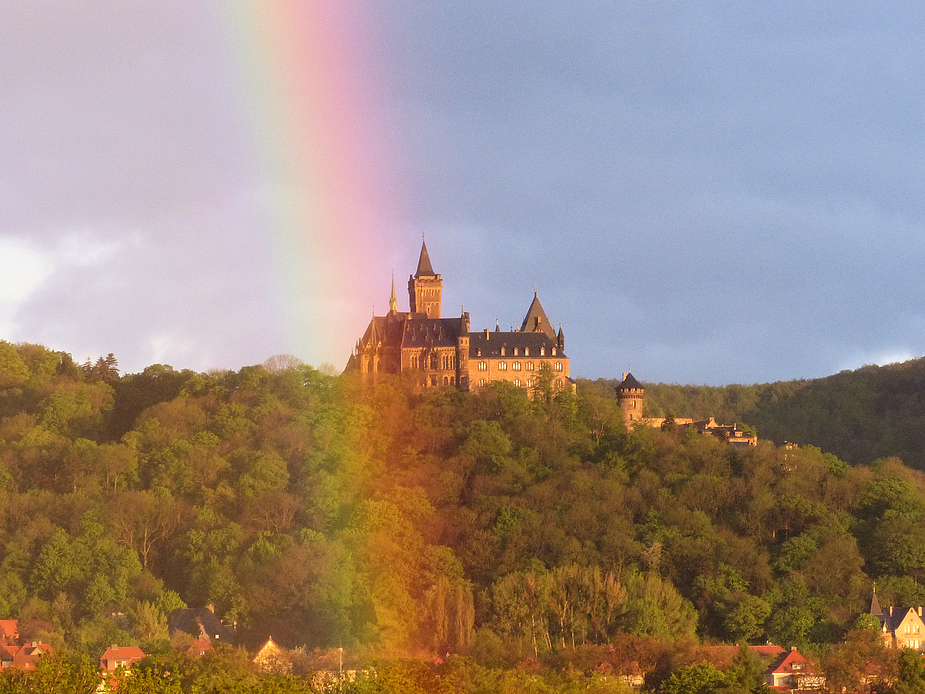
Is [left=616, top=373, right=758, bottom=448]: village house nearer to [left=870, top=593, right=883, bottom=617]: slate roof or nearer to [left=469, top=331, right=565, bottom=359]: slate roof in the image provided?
[left=469, top=331, right=565, bottom=359]: slate roof

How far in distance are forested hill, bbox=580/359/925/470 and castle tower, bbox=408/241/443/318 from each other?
1608cm

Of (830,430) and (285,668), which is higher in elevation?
(830,430)

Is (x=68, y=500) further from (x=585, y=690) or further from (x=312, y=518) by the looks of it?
(x=585, y=690)

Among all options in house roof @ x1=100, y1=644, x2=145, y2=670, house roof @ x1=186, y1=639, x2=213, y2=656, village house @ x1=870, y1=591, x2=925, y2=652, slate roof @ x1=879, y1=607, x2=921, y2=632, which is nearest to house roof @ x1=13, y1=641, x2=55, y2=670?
house roof @ x1=100, y1=644, x2=145, y2=670

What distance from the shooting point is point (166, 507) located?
393 feet

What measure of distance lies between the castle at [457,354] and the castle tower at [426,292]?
21.7ft

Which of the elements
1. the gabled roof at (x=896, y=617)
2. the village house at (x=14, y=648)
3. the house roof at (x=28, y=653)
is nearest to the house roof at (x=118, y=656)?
the village house at (x=14, y=648)

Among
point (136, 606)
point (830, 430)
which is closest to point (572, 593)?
point (136, 606)

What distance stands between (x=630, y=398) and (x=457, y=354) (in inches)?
518

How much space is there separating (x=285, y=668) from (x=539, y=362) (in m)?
53.1

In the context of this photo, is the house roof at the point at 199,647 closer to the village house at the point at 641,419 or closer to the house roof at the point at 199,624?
the house roof at the point at 199,624

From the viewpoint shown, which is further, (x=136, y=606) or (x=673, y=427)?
(x=673, y=427)

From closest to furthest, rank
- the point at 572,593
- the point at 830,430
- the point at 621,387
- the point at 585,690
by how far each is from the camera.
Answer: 1. the point at 585,690
2. the point at 572,593
3. the point at 621,387
4. the point at 830,430

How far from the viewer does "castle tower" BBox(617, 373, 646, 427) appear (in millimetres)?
135000
